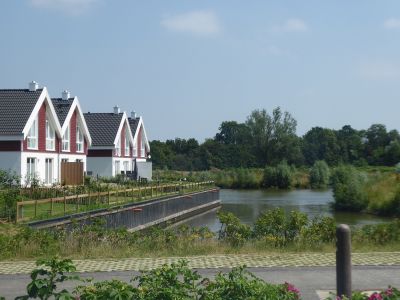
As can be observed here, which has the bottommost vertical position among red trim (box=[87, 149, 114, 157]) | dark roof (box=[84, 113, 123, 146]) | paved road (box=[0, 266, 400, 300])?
paved road (box=[0, 266, 400, 300])

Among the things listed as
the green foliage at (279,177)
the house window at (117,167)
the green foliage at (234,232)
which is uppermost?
the house window at (117,167)

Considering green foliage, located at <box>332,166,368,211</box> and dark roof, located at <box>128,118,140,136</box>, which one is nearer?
green foliage, located at <box>332,166,368,211</box>

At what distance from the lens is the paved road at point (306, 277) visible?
8.71m

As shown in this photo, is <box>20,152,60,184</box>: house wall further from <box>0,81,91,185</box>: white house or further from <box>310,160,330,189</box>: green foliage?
<box>310,160,330,189</box>: green foliage

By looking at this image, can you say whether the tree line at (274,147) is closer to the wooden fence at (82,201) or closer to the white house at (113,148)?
the white house at (113,148)

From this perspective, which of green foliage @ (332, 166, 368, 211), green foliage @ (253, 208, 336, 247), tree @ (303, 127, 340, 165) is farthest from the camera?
tree @ (303, 127, 340, 165)

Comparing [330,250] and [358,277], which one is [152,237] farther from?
[358,277]

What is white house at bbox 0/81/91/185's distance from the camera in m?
30.7

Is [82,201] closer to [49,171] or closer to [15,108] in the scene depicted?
[15,108]

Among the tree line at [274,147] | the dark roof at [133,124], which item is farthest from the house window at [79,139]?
the tree line at [274,147]

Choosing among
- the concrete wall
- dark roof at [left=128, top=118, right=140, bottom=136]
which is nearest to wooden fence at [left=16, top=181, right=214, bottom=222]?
the concrete wall

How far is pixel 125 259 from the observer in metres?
11.4

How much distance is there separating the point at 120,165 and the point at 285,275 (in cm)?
4037

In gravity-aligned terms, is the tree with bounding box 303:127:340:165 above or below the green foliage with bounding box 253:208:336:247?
above
